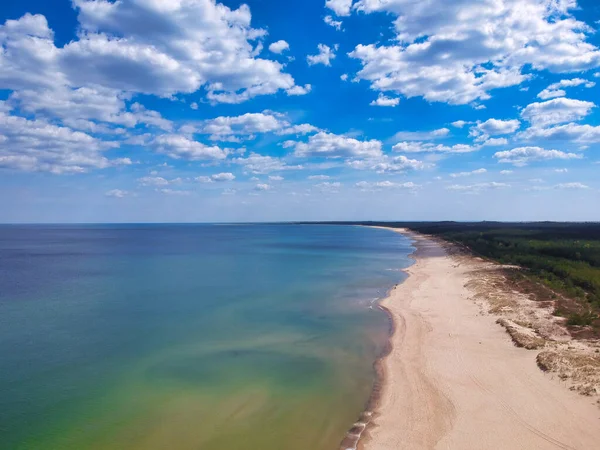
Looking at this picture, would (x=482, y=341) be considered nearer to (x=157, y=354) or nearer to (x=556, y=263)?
(x=157, y=354)

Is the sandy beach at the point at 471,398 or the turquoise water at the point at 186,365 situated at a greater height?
the sandy beach at the point at 471,398

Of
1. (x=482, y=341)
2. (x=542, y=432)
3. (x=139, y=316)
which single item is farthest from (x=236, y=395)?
(x=139, y=316)

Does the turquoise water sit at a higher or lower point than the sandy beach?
lower

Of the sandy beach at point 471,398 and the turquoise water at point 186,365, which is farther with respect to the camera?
the turquoise water at point 186,365

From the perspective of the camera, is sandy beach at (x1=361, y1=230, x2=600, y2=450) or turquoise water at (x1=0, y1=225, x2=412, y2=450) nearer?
sandy beach at (x1=361, y1=230, x2=600, y2=450)
